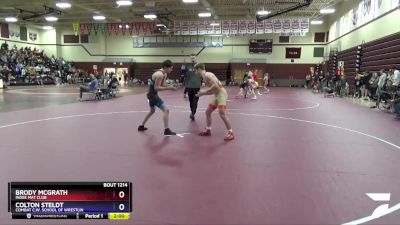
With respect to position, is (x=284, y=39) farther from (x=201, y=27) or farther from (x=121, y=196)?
(x=121, y=196)

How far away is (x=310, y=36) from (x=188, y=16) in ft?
46.4

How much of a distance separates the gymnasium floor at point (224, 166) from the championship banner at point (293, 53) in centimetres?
3115

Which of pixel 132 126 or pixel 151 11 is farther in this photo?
pixel 151 11

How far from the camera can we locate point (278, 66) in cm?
4025

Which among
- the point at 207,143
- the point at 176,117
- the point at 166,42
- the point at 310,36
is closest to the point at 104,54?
the point at 166,42

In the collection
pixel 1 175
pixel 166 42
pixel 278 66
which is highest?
pixel 166 42

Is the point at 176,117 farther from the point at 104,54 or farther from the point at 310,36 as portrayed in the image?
the point at 104,54

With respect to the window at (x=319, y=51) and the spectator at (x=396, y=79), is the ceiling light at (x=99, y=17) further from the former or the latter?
the spectator at (x=396, y=79)

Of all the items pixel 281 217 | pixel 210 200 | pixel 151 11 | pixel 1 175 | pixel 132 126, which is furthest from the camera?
pixel 151 11

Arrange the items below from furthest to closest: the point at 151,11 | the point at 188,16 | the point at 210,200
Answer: the point at 188,16 < the point at 151,11 < the point at 210,200

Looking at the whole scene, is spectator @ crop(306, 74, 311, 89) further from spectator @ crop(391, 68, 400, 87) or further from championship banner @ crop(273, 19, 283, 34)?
spectator @ crop(391, 68, 400, 87)

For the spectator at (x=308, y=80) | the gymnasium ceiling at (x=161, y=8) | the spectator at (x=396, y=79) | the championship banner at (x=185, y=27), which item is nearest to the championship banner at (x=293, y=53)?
the spectator at (x=308, y=80)

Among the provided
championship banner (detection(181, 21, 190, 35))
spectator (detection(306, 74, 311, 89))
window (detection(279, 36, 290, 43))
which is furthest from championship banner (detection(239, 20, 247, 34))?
window (detection(279, 36, 290, 43))
